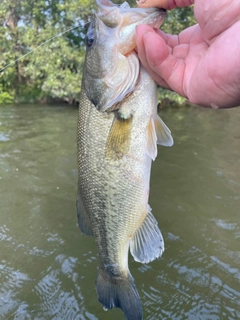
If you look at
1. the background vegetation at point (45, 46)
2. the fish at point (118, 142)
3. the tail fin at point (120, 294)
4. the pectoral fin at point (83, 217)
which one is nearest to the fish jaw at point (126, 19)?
the fish at point (118, 142)

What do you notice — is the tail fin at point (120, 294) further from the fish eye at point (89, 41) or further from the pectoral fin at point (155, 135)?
the fish eye at point (89, 41)

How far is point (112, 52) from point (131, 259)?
9.50 ft

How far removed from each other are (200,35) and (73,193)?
14.5 ft

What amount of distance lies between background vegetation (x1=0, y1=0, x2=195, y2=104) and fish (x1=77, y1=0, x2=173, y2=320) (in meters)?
13.6

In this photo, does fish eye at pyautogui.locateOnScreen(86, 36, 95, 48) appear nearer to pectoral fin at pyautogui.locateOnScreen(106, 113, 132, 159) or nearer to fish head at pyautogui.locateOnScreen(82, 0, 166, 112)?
fish head at pyautogui.locateOnScreen(82, 0, 166, 112)

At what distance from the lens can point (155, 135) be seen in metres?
2.10

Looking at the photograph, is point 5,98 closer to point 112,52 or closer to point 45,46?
point 45,46

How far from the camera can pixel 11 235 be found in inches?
189

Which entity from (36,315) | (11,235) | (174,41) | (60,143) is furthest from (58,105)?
(174,41)

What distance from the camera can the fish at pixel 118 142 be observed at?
1993 millimetres

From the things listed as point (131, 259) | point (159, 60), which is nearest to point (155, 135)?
point (159, 60)

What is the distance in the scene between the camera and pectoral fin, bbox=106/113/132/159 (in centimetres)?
202

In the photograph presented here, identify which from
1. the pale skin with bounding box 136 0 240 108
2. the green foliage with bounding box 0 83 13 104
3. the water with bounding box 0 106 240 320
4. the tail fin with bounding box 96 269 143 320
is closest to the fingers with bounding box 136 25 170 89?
the pale skin with bounding box 136 0 240 108

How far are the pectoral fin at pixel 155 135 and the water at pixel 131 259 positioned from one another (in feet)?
6.64
